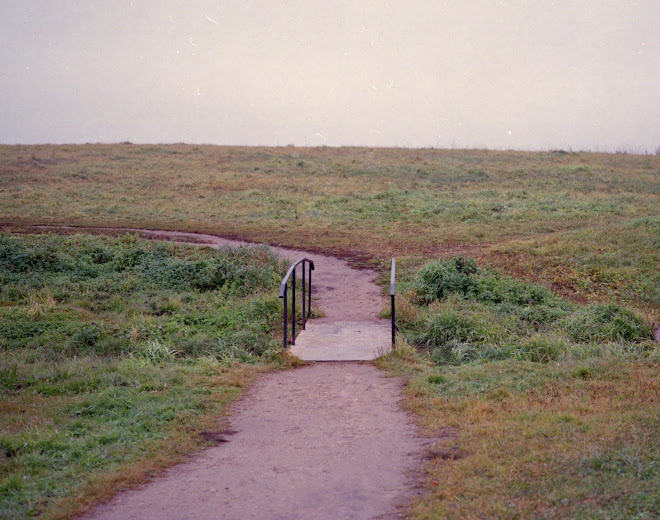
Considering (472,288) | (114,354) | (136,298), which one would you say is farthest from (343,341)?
(136,298)

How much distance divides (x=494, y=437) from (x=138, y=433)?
10.7 ft

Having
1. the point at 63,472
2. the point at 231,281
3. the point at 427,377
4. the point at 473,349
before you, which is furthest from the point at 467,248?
the point at 63,472

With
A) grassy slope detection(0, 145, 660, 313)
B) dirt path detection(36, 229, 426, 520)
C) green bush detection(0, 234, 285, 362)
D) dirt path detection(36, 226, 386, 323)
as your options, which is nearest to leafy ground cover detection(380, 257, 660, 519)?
dirt path detection(36, 229, 426, 520)

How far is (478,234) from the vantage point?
21.9m

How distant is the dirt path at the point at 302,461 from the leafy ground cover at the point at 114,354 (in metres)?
0.33

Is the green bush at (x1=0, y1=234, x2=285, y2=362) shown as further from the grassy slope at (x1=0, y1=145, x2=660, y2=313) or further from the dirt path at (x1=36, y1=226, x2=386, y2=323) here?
the grassy slope at (x1=0, y1=145, x2=660, y2=313)

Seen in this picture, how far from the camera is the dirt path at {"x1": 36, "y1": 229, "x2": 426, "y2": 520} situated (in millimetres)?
4895

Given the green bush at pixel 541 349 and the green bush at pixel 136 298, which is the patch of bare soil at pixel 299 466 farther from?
the green bush at pixel 136 298

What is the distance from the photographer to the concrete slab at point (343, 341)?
31.5 ft

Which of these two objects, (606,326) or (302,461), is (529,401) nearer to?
(302,461)

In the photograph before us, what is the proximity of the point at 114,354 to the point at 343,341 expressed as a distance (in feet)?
11.7

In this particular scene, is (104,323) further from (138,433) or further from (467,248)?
(467,248)

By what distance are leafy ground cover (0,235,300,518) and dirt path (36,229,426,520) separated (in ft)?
1.07

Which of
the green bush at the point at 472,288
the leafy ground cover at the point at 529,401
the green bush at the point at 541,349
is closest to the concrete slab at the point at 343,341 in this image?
the leafy ground cover at the point at 529,401
